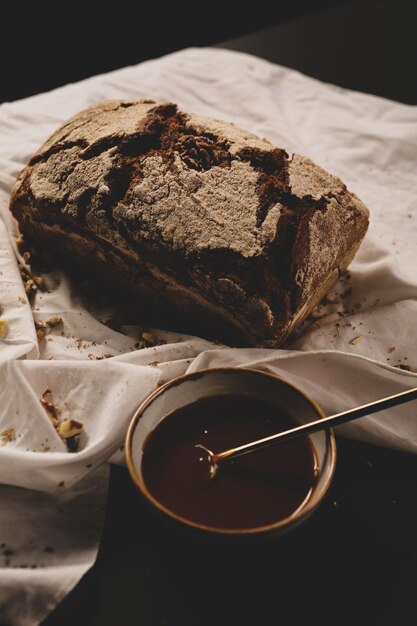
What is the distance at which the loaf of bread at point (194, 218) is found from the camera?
54.7 inches

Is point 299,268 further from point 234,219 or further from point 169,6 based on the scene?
point 169,6

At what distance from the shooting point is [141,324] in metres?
1.59

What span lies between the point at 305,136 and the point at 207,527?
1694 mm

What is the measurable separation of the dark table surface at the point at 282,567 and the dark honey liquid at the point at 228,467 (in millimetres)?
92

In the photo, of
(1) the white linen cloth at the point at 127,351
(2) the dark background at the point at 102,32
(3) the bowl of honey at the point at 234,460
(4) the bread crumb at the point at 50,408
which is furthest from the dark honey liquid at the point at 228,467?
(2) the dark background at the point at 102,32

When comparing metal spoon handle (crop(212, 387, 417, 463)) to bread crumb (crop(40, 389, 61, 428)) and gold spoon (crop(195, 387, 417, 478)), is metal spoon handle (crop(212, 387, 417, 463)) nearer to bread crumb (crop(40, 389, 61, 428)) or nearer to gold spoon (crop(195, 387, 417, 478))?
gold spoon (crop(195, 387, 417, 478))

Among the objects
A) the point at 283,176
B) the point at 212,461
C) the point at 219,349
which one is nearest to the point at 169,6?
the point at 283,176

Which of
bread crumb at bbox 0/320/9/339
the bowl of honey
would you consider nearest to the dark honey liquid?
the bowl of honey

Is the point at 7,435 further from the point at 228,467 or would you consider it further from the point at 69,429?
the point at 228,467

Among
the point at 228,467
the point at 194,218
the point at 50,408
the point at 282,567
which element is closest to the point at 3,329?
the point at 50,408

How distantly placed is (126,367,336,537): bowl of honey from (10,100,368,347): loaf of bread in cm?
24

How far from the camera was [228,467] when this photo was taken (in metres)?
1.08

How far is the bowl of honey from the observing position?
100cm

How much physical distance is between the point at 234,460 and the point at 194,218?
58 centimetres
